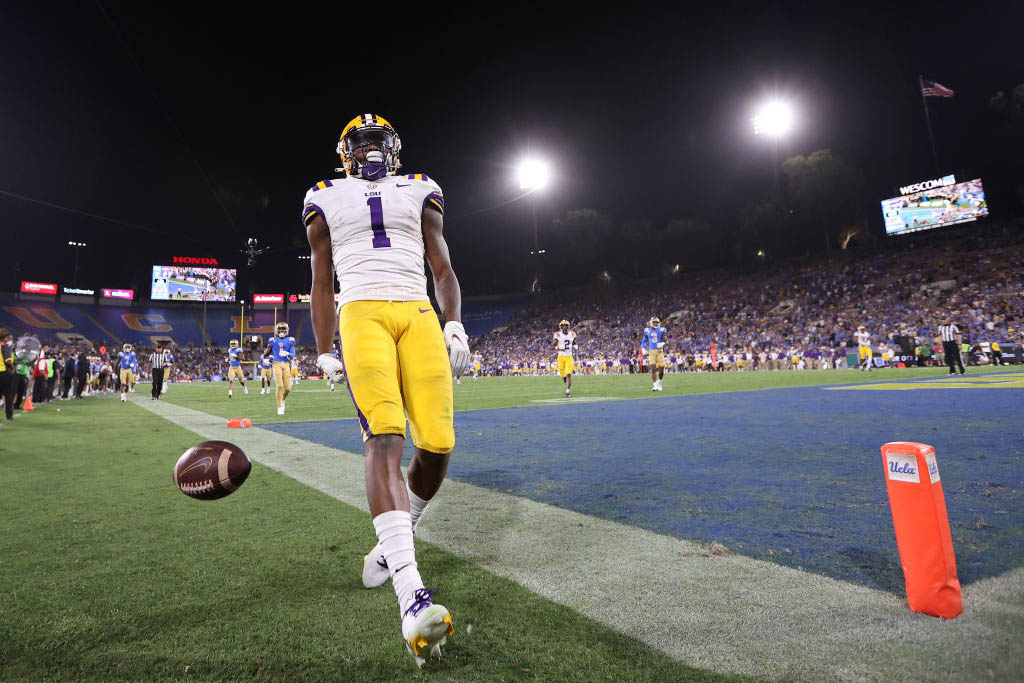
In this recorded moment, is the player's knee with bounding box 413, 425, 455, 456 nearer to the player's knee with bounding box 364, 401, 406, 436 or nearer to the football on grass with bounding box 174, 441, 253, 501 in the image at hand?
the player's knee with bounding box 364, 401, 406, 436

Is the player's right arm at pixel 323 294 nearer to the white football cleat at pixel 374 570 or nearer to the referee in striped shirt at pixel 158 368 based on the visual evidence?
the white football cleat at pixel 374 570

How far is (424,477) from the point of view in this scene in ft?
8.34

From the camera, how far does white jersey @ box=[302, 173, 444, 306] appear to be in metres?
2.55

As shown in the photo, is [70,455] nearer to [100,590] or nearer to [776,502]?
[100,590]

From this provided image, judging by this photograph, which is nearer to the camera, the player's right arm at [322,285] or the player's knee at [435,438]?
the player's knee at [435,438]

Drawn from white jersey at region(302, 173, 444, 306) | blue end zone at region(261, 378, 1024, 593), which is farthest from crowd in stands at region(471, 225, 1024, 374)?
white jersey at region(302, 173, 444, 306)

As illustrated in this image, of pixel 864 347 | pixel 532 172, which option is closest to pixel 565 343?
pixel 864 347

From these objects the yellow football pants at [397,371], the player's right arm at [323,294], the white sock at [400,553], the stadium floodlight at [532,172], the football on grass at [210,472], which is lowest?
the white sock at [400,553]

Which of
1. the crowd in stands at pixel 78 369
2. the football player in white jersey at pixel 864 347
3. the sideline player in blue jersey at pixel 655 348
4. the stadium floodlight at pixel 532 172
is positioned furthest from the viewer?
the stadium floodlight at pixel 532 172

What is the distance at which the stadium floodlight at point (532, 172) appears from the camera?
116 feet

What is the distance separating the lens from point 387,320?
2.46 metres

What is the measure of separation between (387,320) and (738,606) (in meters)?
1.86

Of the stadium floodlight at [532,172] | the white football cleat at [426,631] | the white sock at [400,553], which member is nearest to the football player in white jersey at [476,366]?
the stadium floodlight at [532,172]

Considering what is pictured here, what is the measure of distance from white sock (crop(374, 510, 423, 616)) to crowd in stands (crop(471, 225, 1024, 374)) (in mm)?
33137
